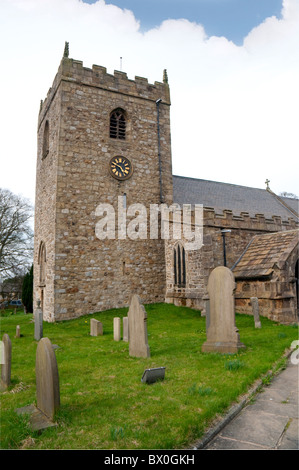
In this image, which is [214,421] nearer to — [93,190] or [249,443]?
[249,443]

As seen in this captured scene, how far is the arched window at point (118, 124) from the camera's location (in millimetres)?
16125

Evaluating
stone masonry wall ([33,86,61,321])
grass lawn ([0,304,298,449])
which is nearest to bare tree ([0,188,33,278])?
stone masonry wall ([33,86,61,321])

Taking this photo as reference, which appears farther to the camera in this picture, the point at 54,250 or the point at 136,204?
the point at 136,204

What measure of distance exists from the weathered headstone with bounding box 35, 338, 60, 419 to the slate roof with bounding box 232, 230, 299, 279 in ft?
31.7

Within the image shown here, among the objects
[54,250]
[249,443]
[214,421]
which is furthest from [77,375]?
[54,250]

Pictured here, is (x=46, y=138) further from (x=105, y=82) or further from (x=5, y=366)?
(x=5, y=366)

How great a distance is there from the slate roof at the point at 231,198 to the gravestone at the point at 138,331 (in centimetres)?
1058

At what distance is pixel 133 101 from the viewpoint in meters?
16.8

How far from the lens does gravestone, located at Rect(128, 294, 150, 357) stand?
6934 millimetres

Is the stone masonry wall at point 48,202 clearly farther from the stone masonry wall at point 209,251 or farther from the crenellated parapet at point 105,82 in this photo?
the stone masonry wall at point 209,251

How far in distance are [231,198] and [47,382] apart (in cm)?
1739

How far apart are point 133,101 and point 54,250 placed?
890 cm

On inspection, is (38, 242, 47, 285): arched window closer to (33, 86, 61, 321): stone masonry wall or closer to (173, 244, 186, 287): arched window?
(33, 86, 61, 321): stone masonry wall

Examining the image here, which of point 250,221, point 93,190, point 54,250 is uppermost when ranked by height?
point 93,190
